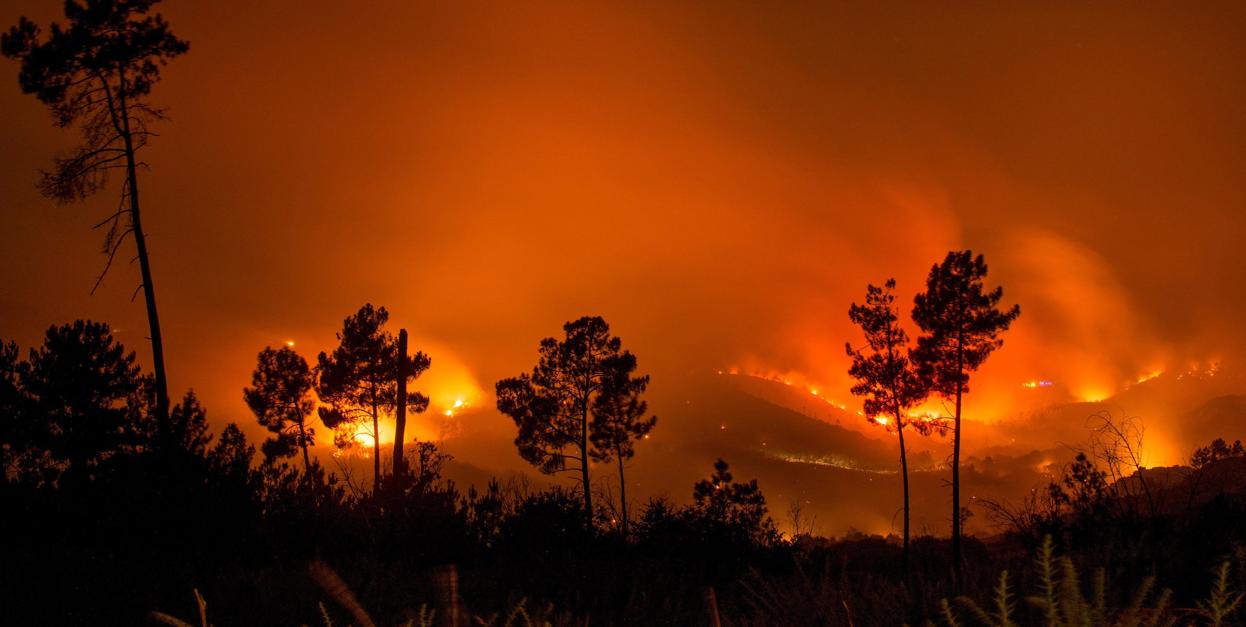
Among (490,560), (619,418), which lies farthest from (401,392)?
(619,418)

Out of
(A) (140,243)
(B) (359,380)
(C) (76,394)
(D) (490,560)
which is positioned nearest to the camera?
(D) (490,560)

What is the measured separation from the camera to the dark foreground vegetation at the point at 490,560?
339 centimetres

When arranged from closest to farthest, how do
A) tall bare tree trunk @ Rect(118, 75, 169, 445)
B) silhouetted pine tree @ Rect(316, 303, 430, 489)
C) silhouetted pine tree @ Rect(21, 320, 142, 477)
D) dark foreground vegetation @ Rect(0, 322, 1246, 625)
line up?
1. dark foreground vegetation @ Rect(0, 322, 1246, 625)
2. tall bare tree trunk @ Rect(118, 75, 169, 445)
3. silhouetted pine tree @ Rect(21, 320, 142, 477)
4. silhouetted pine tree @ Rect(316, 303, 430, 489)

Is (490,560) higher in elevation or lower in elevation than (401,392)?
lower

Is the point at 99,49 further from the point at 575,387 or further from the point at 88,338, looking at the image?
the point at 575,387

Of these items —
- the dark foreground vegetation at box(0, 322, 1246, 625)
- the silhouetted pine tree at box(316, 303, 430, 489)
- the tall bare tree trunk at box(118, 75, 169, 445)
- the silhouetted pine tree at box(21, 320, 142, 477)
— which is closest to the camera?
the dark foreground vegetation at box(0, 322, 1246, 625)

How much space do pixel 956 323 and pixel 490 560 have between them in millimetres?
25991

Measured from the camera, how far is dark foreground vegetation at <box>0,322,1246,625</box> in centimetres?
339

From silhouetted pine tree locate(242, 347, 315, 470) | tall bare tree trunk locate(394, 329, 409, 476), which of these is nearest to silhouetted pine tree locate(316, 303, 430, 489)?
silhouetted pine tree locate(242, 347, 315, 470)

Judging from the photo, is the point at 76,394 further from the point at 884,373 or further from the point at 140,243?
the point at 884,373

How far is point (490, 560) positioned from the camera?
8.53 metres

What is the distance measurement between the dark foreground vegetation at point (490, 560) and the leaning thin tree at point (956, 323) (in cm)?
1875

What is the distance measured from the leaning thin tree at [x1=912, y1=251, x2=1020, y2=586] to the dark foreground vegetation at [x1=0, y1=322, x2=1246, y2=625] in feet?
61.5

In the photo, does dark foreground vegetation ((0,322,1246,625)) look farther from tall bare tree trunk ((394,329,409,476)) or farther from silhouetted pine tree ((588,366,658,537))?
silhouetted pine tree ((588,366,658,537))
